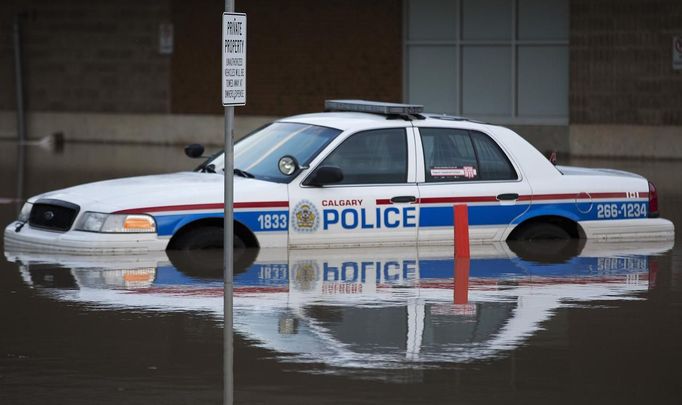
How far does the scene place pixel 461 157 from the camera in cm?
1304

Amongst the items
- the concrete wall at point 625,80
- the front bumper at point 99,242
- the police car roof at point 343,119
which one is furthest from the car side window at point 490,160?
the concrete wall at point 625,80

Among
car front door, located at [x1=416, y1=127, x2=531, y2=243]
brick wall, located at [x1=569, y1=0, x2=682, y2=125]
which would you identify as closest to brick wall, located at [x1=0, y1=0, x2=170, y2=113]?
brick wall, located at [x1=569, y1=0, x2=682, y2=125]

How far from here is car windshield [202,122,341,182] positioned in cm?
1274

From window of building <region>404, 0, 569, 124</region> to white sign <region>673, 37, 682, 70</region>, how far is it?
2478mm

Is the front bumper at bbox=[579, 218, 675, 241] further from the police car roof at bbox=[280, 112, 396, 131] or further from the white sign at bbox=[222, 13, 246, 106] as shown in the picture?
the white sign at bbox=[222, 13, 246, 106]

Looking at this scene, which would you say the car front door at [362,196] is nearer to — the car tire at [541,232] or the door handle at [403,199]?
the door handle at [403,199]

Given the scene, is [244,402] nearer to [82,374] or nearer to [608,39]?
[82,374]

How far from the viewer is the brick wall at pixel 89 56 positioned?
3212 cm

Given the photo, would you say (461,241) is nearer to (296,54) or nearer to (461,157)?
(461,157)

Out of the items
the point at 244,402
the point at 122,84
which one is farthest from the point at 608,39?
the point at 244,402

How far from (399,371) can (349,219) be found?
4.43m

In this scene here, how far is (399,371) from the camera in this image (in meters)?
8.29

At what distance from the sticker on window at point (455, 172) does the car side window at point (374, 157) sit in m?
0.30

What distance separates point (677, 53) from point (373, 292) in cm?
1712
